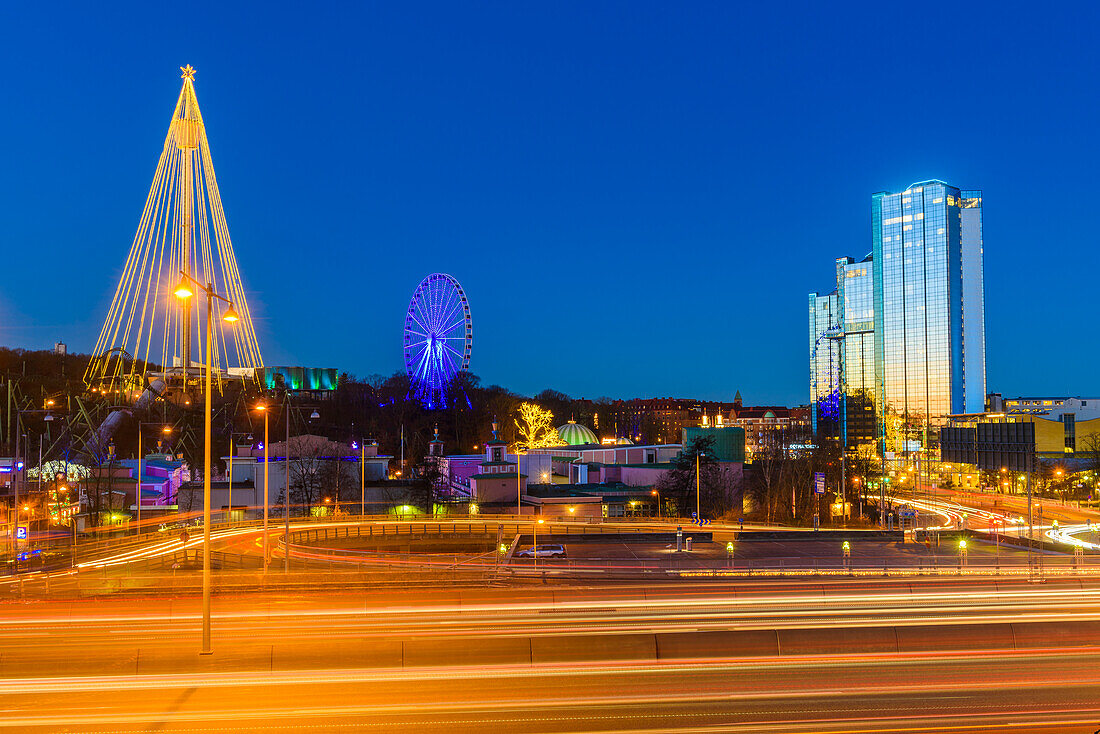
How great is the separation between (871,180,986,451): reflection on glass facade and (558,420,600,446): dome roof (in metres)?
102

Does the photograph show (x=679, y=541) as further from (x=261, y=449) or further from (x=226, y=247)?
(x=261, y=449)

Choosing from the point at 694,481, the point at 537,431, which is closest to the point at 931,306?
the point at 537,431

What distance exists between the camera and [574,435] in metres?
99.1

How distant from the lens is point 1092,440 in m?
87.7

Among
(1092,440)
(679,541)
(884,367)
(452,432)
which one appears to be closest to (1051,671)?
(679,541)

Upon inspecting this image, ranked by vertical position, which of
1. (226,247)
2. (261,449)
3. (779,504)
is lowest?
(779,504)

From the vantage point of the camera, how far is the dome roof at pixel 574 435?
98.2 meters

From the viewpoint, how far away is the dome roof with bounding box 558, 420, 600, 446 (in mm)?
98250

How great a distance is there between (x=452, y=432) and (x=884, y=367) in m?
116

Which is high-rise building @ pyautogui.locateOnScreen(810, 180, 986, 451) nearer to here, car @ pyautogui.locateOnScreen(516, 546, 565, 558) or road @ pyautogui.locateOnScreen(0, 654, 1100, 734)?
car @ pyautogui.locateOnScreen(516, 546, 565, 558)

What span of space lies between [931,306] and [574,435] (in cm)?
11608

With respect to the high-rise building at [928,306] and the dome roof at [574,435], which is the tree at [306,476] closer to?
the dome roof at [574,435]

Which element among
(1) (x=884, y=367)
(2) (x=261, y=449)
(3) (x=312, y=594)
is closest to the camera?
(3) (x=312, y=594)

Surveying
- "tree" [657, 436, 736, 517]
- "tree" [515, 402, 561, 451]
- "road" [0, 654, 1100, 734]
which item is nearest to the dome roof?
"tree" [515, 402, 561, 451]
